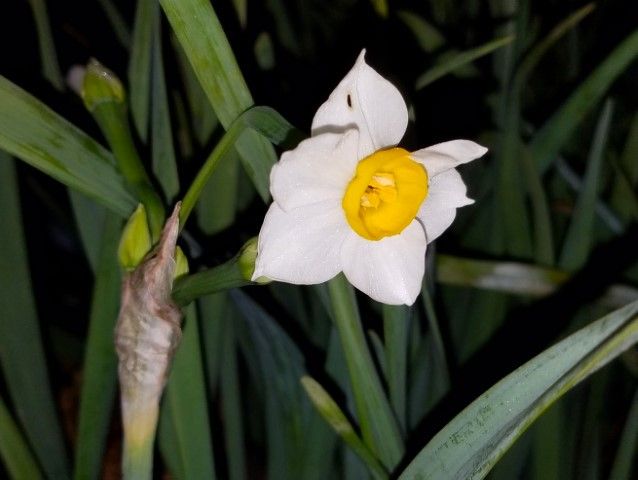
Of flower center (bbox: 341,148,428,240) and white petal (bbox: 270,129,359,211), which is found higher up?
white petal (bbox: 270,129,359,211)

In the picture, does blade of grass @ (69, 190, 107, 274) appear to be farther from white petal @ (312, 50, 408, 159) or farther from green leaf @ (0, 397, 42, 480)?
white petal @ (312, 50, 408, 159)

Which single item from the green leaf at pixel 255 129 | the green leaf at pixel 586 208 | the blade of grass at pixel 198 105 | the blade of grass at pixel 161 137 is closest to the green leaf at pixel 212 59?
the green leaf at pixel 255 129

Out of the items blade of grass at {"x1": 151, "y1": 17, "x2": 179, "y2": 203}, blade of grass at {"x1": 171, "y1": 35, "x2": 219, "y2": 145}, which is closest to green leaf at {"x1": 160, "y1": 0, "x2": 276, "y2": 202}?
blade of grass at {"x1": 151, "y1": 17, "x2": 179, "y2": 203}

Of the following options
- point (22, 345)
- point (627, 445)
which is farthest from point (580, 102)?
point (22, 345)

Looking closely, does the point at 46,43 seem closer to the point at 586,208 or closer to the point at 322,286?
the point at 322,286

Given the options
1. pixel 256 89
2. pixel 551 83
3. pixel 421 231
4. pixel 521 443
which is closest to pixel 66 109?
pixel 256 89

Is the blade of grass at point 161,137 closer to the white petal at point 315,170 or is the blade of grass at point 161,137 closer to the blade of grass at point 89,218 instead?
the blade of grass at point 89,218
